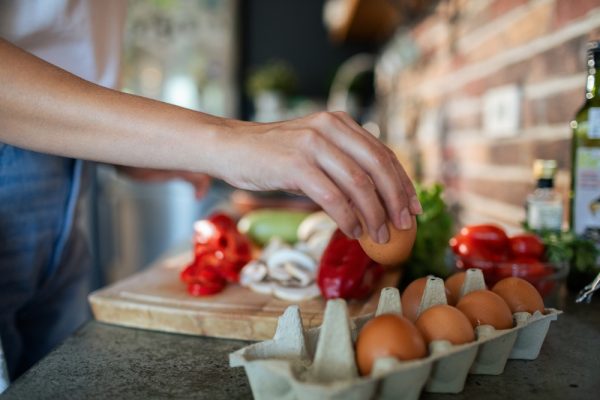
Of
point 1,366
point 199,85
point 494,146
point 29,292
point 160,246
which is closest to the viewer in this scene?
point 1,366

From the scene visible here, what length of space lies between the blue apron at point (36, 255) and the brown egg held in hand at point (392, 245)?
57 centimetres

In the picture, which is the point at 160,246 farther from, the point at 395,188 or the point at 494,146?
the point at 395,188

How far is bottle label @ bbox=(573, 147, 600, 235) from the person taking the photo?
781mm

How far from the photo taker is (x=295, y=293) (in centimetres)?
83

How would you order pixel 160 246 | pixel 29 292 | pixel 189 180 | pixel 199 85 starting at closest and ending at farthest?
pixel 29 292 < pixel 189 180 < pixel 160 246 < pixel 199 85

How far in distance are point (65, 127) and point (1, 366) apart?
1.07ft

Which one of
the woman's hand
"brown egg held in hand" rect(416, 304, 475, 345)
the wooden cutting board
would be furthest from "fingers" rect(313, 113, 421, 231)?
the wooden cutting board

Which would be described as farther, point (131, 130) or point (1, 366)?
point (1, 366)

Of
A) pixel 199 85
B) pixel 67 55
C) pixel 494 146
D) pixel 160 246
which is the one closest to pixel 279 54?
pixel 199 85

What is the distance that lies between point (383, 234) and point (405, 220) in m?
0.03

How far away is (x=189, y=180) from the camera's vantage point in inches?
47.1

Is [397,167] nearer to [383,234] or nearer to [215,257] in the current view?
[383,234]

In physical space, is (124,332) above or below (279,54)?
below

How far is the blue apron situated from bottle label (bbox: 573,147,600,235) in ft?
2.78
